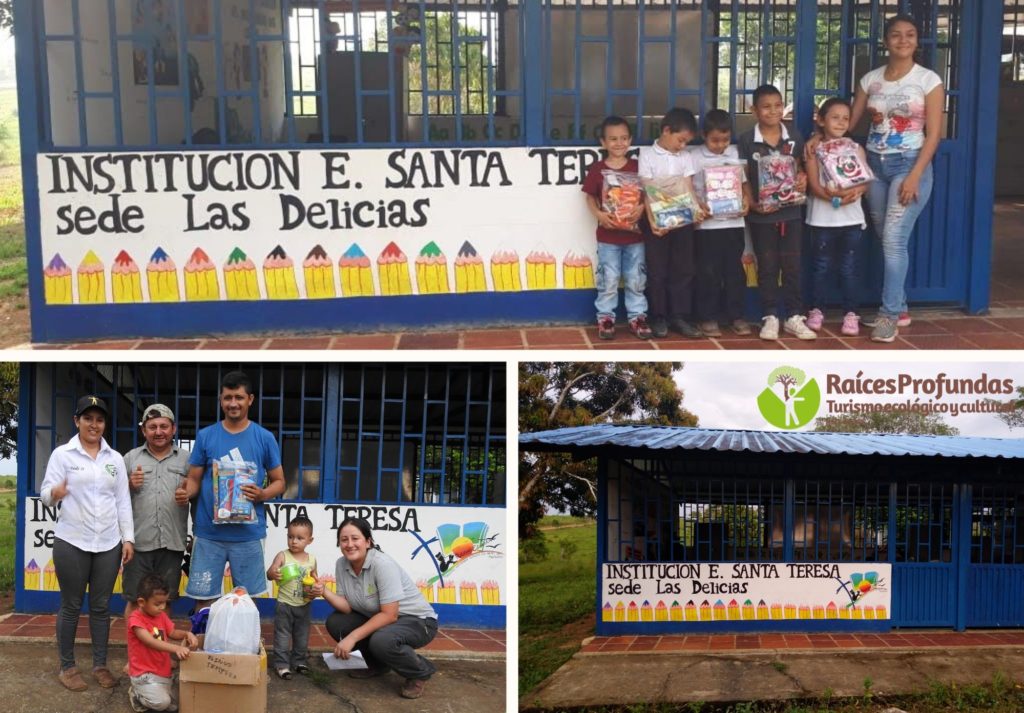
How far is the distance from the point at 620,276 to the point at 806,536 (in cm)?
397

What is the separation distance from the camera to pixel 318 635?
693 centimetres

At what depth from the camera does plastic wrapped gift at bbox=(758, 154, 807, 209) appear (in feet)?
23.2

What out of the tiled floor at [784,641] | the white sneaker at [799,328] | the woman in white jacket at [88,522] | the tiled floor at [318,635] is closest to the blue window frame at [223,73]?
the white sneaker at [799,328]

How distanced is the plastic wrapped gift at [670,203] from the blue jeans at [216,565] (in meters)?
3.09

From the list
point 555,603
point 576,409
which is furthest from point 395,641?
Answer: point 576,409

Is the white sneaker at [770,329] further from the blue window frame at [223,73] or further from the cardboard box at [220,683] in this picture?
the cardboard box at [220,683]

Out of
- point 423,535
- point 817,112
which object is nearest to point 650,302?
point 817,112

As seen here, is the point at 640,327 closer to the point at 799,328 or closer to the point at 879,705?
the point at 799,328

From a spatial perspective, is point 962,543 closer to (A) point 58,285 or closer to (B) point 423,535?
(B) point 423,535

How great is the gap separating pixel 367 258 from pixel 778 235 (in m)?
2.63

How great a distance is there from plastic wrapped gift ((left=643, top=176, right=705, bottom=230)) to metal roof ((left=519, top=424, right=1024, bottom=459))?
234 cm

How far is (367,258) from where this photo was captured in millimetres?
7379

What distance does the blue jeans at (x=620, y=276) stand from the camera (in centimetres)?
727

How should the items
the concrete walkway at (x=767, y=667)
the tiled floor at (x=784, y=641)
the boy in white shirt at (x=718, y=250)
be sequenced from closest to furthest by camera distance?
the boy in white shirt at (x=718, y=250) → the concrete walkway at (x=767, y=667) → the tiled floor at (x=784, y=641)
